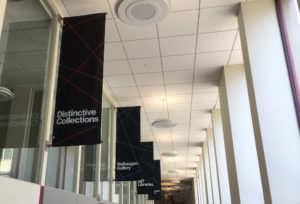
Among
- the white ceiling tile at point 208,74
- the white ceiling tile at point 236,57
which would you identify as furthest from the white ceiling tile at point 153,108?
the white ceiling tile at point 236,57

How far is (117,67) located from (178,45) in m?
1.61

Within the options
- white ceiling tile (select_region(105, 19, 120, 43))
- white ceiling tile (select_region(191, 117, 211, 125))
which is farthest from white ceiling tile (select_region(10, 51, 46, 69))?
white ceiling tile (select_region(191, 117, 211, 125))

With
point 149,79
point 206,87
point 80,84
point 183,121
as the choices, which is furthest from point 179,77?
point 80,84

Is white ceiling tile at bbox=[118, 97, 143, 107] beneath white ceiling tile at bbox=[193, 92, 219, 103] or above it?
above

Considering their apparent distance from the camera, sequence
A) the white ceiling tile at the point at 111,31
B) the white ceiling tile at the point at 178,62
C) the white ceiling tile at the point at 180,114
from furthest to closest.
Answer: the white ceiling tile at the point at 180,114
the white ceiling tile at the point at 178,62
the white ceiling tile at the point at 111,31

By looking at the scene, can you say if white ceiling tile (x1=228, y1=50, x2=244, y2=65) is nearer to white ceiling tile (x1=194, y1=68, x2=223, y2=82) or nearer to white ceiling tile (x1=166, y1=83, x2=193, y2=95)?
white ceiling tile (x1=194, y1=68, x2=223, y2=82)

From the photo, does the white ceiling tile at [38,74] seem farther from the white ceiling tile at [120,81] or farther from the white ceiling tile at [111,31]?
the white ceiling tile at [120,81]

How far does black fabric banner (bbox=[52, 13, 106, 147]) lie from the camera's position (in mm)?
3215

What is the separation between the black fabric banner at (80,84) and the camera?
10.5ft

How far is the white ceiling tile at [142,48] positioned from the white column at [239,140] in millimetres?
1800

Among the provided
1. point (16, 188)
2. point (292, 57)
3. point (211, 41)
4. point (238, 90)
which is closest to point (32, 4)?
point (16, 188)

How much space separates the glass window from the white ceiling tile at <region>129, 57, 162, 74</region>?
2.53 meters

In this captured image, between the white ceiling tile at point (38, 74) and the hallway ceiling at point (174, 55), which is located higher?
the hallway ceiling at point (174, 55)

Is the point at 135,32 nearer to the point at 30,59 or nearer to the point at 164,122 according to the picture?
the point at 30,59
